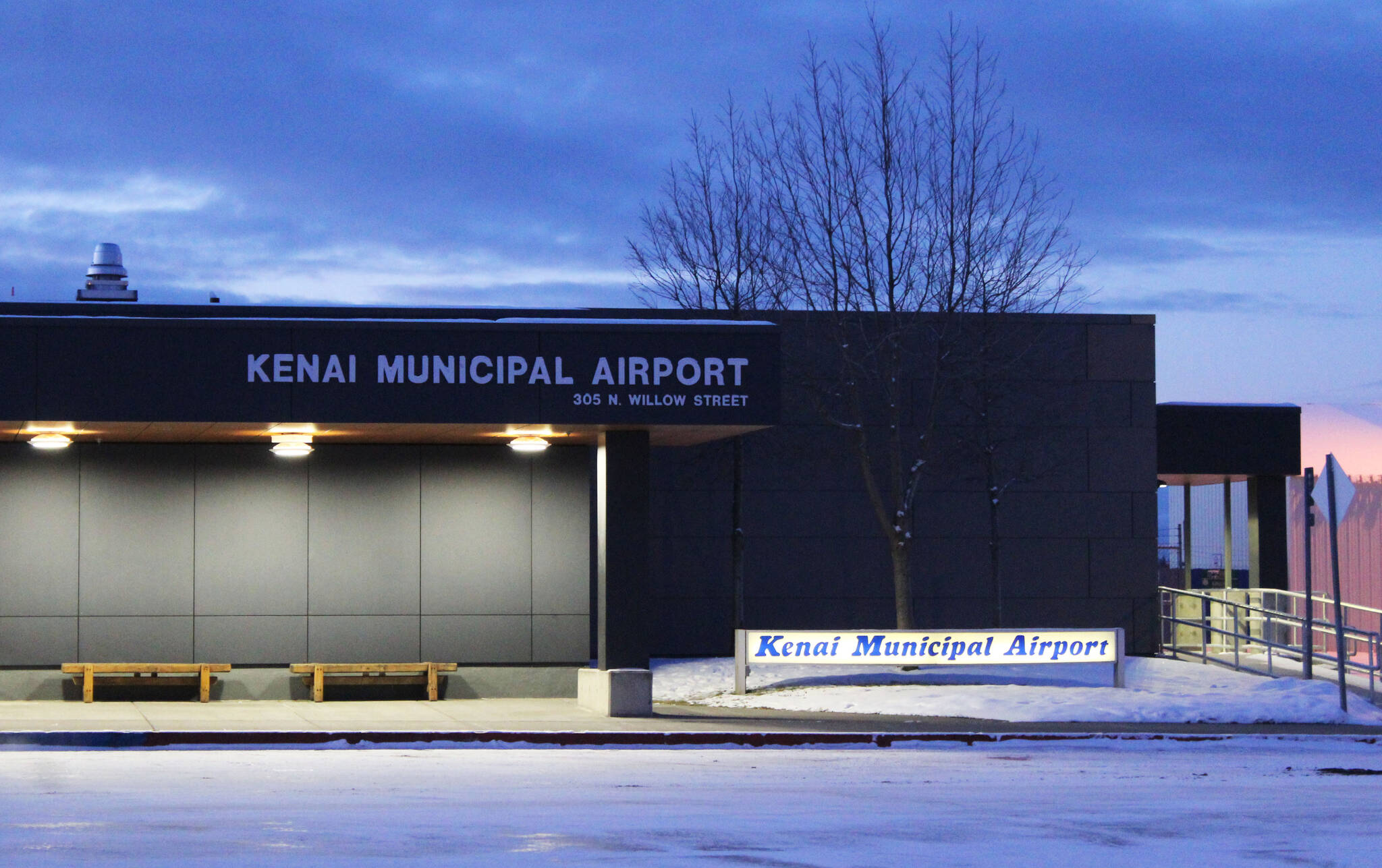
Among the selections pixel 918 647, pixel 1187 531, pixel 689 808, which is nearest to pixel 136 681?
pixel 918 647

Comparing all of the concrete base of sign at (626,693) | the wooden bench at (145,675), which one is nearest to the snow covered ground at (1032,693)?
the concrete base of sign at (626,693)

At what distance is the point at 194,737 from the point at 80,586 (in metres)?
5.26

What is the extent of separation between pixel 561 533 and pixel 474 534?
1162 millimetres

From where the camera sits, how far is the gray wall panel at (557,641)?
70.4ft

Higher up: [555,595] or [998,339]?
[998,339]

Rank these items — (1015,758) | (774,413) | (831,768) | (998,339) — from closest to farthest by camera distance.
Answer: (831,768)
(1015,758)
(774,413)
(998,339)

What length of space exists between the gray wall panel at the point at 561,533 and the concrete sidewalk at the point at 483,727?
61.7 inches

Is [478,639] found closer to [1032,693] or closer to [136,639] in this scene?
[136,639]

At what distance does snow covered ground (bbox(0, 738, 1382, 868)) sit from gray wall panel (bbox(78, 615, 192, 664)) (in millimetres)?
5320

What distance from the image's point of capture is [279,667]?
21.0 m

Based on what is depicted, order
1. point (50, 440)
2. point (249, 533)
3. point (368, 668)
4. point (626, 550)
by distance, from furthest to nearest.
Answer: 1. point (249, 533)
2. point (368, 668)
3. point (626, 550)
4. point (50, 440)

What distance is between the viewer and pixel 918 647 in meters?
21.5

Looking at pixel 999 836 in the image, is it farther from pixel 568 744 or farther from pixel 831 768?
pixel 568 744

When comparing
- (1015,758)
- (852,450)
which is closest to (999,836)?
(1015,758)
